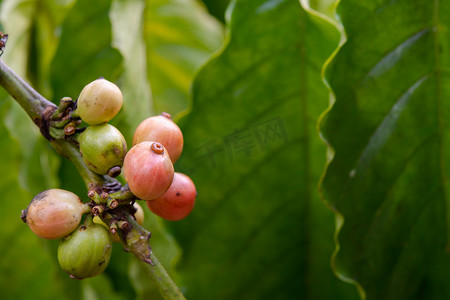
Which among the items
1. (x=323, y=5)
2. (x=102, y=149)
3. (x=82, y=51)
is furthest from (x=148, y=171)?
(x=323, y=5)

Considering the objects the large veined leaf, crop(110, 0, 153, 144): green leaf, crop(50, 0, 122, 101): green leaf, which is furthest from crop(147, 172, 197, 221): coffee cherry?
crop(50, 0, 122, 101): green leaf

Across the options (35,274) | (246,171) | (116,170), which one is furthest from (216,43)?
(116,170)

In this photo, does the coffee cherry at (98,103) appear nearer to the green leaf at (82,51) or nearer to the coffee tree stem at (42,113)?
the coffee tree stem at (42,113)

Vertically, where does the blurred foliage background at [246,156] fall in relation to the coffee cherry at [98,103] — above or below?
below

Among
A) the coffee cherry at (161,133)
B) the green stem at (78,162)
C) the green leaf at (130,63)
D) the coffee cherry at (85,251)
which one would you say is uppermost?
the green stem at (78,162)

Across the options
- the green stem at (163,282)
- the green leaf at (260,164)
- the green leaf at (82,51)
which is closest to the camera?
the green stem at (163,282)

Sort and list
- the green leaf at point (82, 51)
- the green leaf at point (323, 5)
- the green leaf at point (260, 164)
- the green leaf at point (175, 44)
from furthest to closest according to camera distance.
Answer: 1. the green leaf at point (175, 44)
2. the green leaf at point (323, 5)
3. the green leaf at point (82, 51)
4. the green leaf at point (260, 164)

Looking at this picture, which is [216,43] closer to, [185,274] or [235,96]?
[235,96]

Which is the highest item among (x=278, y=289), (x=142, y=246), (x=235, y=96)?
(x=142, y=246)

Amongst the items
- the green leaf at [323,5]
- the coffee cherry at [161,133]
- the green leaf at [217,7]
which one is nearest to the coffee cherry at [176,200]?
the coffee cherry at [161,133]
